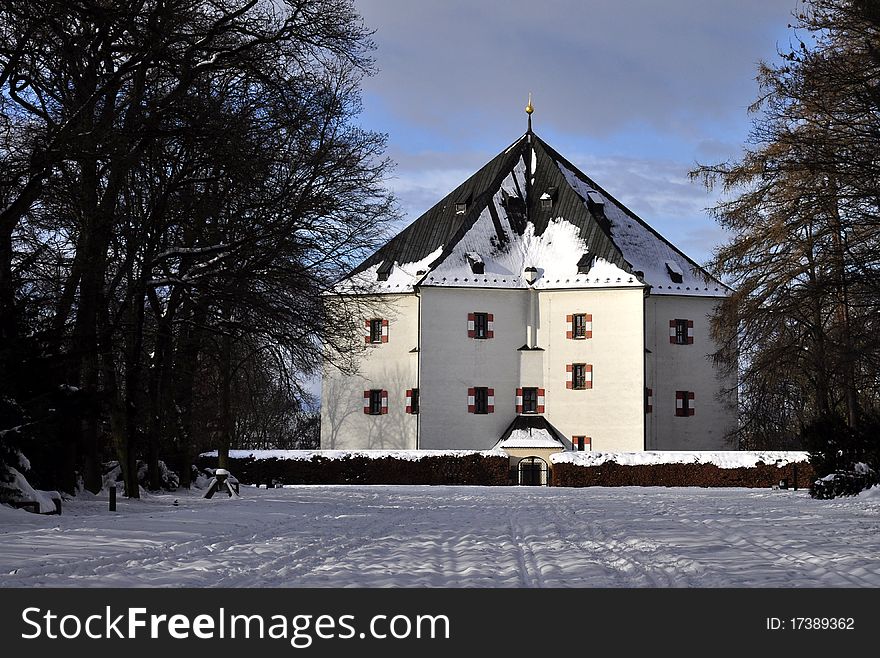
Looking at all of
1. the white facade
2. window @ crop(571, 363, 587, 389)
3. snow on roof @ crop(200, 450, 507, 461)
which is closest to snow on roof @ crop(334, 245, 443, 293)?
the white facade

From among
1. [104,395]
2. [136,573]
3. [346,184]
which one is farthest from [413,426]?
[136,573]

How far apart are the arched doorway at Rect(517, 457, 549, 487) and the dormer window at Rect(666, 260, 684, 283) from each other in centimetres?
1201

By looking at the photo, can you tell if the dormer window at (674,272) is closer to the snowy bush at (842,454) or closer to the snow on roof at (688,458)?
the snow on roof at (688,458)

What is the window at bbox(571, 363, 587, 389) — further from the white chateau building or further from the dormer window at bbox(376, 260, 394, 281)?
the dormer window at bbox(376, 260, 394, 281)

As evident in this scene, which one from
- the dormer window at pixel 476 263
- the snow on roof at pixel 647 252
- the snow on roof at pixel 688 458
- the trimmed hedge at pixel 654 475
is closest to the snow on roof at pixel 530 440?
the snow on roof at pixel 688 458

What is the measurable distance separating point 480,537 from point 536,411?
132 ft

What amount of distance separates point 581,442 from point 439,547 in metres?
41.7

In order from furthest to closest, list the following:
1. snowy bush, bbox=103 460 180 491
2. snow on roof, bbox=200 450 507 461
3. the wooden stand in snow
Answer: snow on roof, bbox=200 450 507 461, snowy bush, bbox=103 460 180 491, the wooden stand in snow

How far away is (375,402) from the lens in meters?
57.0

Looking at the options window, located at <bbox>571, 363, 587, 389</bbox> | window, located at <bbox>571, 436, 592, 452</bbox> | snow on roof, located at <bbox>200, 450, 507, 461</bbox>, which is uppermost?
window, located at <bbox>571, 363, 587, 389</bbox>

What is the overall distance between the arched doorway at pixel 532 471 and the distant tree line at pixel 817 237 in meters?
15.5

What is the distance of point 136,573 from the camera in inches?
427

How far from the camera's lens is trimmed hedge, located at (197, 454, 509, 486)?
49.3 meters
